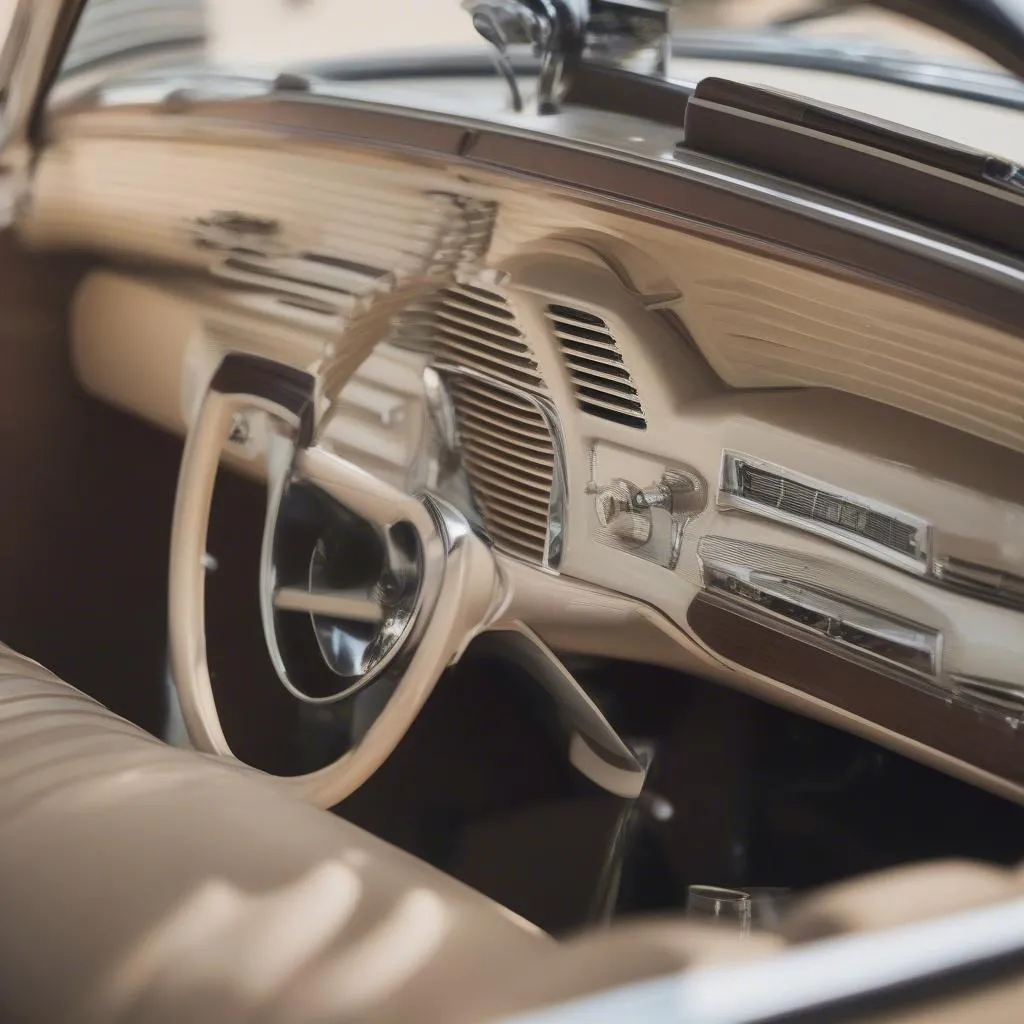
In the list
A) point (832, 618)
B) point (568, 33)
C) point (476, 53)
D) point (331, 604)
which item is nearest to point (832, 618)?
point (832, 618)

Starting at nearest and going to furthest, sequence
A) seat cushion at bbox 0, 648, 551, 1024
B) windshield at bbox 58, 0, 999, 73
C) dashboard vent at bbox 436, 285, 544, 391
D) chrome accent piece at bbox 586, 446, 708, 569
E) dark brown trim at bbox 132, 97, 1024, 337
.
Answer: seat cushion at bbox 0, 648, 551, 1024 < dark brown trim at bbox 132, 97, 1024, 337 < chrome accent piece at bbox 586, 446, 708, 569 < dashboard vent at bbox 436, 285, 544, 391 < windshield at bbox 58, 0, 999, 73

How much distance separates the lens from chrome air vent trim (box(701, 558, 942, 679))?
0.71 meters

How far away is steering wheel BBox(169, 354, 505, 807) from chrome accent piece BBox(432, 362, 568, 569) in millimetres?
31

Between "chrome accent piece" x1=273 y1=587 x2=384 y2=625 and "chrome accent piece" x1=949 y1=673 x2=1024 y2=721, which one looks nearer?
"chrome accent piece" x1=949 y1=673 x2=1024 y2=721

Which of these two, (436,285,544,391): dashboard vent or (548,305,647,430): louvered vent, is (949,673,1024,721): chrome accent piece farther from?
(436,285,544,391): dashboard vent

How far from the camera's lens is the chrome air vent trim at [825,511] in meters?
0.70

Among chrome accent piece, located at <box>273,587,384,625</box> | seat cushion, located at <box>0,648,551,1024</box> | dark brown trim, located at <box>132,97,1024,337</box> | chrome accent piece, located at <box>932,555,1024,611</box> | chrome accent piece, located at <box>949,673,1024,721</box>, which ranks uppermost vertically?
dark brown trim, located at <box>132,97,1024,337</box>

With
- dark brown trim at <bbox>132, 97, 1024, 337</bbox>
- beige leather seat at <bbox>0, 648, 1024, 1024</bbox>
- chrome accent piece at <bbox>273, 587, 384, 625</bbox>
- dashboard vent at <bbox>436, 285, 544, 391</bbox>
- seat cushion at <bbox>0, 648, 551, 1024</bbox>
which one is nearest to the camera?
beige leather seat at <bbox>0, 648, 1024, 1024</bbox>

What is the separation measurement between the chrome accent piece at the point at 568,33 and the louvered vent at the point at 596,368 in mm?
252

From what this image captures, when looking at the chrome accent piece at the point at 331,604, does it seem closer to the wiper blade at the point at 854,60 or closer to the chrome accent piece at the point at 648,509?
the chrome accent piece at the point at 648,509

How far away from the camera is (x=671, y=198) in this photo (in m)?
0.77

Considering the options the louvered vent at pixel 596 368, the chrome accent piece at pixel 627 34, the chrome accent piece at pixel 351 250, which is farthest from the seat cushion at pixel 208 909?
the chrome accent piece at pixel 627 34

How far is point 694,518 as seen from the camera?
0.80 meters

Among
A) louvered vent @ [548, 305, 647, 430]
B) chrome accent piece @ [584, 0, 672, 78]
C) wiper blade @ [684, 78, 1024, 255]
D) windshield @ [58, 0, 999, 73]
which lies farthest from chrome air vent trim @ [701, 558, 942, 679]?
windshield @ [58, 0, 999, 73]
